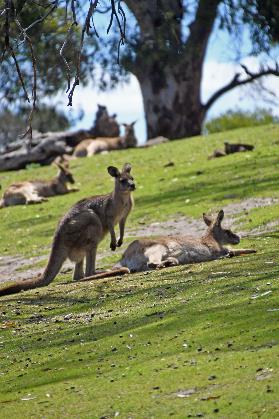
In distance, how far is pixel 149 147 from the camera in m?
30.3

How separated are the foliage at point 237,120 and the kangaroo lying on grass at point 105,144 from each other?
4.31 m

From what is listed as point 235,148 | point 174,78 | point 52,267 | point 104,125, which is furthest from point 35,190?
point 104,125

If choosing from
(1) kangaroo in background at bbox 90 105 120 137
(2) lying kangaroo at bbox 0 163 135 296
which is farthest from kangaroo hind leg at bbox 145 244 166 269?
(1) kangaroo in background at bbox 90 105 120 137

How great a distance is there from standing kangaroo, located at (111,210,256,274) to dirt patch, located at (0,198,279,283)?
1932 mm

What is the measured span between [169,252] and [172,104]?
2148 centimetres

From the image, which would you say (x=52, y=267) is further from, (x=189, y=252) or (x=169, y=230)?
(x=169, y=230)

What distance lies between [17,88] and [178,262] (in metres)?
13.3

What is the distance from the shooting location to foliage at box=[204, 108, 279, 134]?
3666cm

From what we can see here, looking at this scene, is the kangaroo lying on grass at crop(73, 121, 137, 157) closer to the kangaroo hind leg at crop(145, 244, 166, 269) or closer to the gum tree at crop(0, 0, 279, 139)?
the gum tree at crop(0, 0, 279, 139)

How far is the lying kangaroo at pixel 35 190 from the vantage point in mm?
24125

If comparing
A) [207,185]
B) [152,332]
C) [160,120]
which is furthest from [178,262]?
[160,120]

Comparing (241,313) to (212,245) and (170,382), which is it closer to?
(170,382)

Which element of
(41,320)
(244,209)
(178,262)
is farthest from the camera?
(244,209)

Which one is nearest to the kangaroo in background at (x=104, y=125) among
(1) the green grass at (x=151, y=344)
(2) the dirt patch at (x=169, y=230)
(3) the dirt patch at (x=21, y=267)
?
(2) the dirt patch at (x=169, y=230)
